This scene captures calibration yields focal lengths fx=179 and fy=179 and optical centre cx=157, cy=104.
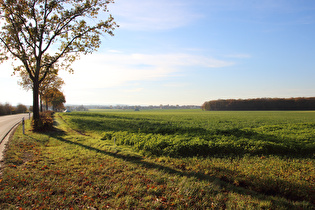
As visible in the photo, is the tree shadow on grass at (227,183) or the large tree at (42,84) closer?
the tree shadow on grass at (227,183)

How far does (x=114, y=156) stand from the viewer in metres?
9.87

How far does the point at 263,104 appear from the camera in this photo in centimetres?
10044

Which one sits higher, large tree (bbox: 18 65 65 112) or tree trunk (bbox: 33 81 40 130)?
large tree (bbox: 18 65 65 112)

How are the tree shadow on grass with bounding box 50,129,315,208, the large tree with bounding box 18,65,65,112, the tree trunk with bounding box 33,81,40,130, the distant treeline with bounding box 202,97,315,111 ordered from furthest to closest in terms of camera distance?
the distant treeline with bounding box 202,97,315,111
the large tree with bounding box 18,65,65,112
the tree trunk with bounding box 33,81,40,130
the tree shadow on grass with bounding box 50,129,315,208

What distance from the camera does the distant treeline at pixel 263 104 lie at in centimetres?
9159

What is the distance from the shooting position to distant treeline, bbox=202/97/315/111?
91.6 meters

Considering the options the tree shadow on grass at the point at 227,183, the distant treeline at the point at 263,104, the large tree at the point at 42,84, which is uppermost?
the large tree at the point at 42,84

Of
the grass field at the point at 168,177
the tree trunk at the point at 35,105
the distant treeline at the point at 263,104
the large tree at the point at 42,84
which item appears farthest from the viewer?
the distant treeline at the point at 263,104

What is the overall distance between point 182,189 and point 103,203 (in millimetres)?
2482

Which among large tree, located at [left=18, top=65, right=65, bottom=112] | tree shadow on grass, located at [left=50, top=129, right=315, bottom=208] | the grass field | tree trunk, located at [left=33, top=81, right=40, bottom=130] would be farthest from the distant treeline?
tree shadow on grass, located at [left=50, top=129, right=315, bottom=208]

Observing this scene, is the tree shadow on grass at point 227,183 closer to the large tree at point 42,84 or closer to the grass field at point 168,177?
the grass field at point 168,177

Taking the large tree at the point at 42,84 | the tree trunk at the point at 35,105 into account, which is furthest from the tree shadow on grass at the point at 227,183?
the large tree at the point at 42,84

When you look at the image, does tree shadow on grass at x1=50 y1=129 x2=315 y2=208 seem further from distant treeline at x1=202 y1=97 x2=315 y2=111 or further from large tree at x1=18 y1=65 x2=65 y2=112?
distant treeline at x1=202 y1=97 x2=315 y2=111

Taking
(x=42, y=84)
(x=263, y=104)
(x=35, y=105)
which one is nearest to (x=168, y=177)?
(x=35, y=105)
